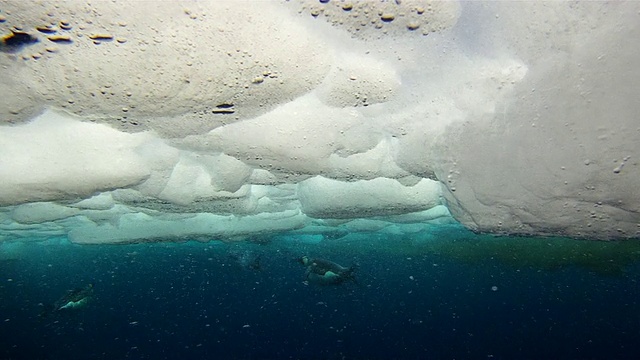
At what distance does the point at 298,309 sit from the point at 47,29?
437ft

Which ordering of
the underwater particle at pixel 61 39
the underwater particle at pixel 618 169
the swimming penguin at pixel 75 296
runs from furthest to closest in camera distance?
the swimming penguin at pixel 75 296 → the underwater particle at pixel 618 169 → the underwater particle at pixel 61 39

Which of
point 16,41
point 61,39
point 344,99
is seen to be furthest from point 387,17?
point 16,41

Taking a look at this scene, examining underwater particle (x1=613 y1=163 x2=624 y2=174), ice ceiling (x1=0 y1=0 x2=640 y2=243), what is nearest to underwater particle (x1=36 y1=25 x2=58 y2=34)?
ice ceiling (x1=0 y1=0 x2=640 y2=243)

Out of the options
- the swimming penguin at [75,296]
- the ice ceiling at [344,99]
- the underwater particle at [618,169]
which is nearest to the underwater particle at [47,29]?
the ice ceiling at [344,99]

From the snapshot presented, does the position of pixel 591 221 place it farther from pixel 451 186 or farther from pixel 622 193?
pixel 451 186

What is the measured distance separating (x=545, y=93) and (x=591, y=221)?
2.81m

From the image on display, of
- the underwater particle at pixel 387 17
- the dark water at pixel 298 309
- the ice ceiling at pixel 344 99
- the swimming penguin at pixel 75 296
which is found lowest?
the dark water at pixel 298 309

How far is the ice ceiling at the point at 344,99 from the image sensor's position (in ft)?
10.2

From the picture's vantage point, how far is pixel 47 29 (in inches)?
114

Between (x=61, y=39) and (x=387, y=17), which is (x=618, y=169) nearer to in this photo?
(x=387, y=17)

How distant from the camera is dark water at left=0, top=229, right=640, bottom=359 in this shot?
3891 centimetres

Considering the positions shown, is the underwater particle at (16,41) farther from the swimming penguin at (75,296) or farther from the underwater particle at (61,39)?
the swimming penguin at (75,296)

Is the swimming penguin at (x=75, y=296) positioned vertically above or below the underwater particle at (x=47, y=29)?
below

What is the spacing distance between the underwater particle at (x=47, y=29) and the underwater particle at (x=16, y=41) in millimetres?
169
